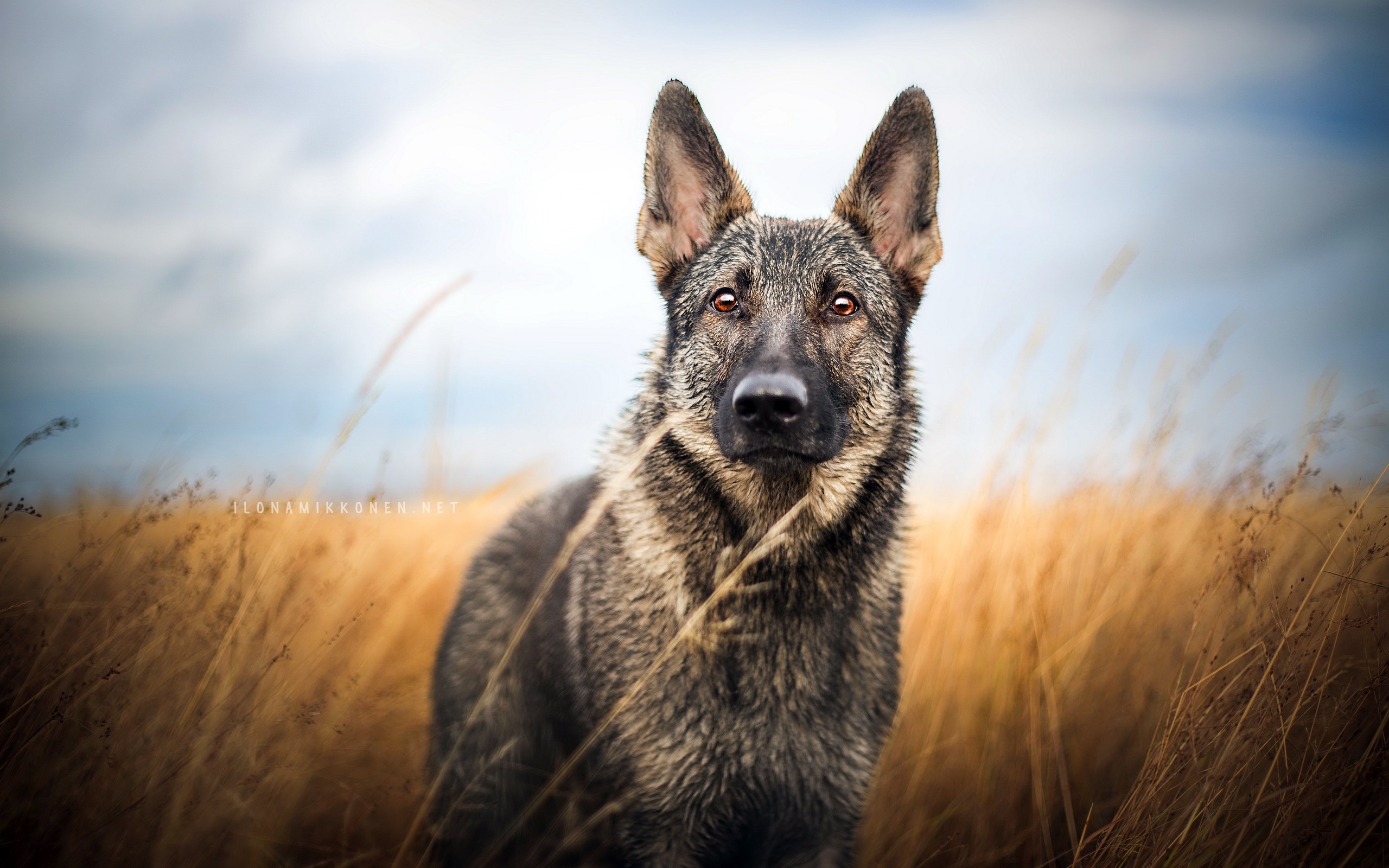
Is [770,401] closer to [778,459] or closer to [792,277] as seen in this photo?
[778,459]

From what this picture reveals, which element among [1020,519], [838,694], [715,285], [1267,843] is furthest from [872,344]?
[1267,843]

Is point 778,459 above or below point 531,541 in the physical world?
above

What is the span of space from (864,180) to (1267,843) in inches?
113

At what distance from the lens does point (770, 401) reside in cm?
238

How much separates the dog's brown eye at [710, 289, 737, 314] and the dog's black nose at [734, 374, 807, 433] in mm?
654

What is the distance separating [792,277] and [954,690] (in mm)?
2554

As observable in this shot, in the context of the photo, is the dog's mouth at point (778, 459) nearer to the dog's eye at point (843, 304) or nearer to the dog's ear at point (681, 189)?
the dog's eye at point (843, 304)

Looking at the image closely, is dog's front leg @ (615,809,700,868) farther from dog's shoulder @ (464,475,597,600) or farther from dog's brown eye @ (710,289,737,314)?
dog's brown eye @ (710,289,737,314)

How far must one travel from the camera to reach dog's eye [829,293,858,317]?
118 inches

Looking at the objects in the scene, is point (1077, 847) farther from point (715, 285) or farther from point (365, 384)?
point (365, 384)

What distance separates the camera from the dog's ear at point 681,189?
9.93ft

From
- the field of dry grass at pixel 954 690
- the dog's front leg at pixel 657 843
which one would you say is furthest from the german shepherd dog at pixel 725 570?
the field of dry grass at pixel 954 690

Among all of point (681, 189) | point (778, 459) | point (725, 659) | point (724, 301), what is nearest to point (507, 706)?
point (725, 659)

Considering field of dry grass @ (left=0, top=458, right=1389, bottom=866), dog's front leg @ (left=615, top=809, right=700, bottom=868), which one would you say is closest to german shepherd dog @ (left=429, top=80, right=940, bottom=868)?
dog's front leg @ (left=615, top=809, right=700, bottom=868)
